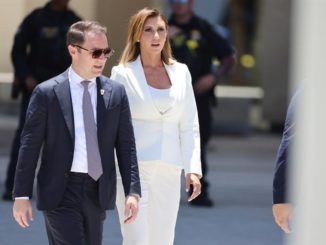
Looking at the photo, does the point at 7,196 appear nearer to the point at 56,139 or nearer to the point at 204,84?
the point at 204,84

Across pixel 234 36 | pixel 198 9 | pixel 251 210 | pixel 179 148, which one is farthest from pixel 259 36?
pixel 179 148

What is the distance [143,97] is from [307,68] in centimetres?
318

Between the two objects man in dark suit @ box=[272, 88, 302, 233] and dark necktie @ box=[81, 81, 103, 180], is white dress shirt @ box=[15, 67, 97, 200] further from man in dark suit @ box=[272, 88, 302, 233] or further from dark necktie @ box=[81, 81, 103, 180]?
man in dark suit @ box=[272, 88, 302, 233]

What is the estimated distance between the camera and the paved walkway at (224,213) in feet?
22.5

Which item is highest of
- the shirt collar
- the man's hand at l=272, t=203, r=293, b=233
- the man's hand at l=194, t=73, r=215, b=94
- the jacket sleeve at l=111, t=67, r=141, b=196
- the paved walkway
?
the shirt collar

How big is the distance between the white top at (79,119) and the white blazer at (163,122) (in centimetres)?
55

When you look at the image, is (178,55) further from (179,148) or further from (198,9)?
(198,9)

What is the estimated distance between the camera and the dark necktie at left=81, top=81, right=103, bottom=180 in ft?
12.8

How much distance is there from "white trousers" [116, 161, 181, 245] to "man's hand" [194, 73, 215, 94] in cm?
311

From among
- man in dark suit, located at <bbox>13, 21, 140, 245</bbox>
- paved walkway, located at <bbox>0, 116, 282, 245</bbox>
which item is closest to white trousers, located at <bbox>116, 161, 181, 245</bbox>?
man in dark suit, located at <bbox>13, 21, 140, 245</bbox>

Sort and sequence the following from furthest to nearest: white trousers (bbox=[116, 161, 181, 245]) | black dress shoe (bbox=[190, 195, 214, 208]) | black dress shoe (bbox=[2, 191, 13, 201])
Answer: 1. black dress shoe (bbox=[190, 195, 214, 208])
2. black dress shoe (bbox=[2, 191, 13, 201])
3. white trousers (bbox=[116, 161, 181, 245])

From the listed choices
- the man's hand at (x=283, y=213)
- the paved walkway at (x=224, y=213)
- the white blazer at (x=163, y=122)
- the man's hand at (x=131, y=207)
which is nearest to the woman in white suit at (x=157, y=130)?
the white blazer at (x=163, y=122)

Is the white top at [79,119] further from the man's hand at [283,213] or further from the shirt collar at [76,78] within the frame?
the man's hand at [283,213]

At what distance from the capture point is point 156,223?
4555mm
